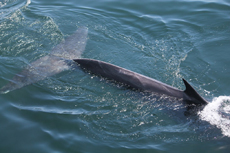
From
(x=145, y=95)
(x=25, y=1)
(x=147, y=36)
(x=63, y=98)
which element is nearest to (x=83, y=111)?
(x=63, y=98)

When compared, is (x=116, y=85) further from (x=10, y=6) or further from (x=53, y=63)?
(x=10, y=6)

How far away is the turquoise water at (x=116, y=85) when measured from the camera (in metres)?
7.10

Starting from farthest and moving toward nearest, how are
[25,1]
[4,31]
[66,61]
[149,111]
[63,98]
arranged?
[25,1]
[4,31]
[66,61]
[63,98]
[149,111]

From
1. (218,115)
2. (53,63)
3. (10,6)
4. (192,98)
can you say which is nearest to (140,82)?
(192,98)

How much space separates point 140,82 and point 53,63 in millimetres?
3720

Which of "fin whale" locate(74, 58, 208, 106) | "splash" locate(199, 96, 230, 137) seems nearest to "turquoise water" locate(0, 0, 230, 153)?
"splash" locate(199, 96, 230, 137)

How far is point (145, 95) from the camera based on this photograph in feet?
27.1

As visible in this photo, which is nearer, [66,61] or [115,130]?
[115,130]

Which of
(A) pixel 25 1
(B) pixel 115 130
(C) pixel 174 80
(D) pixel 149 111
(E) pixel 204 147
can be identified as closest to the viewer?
(E) pixel 204 147

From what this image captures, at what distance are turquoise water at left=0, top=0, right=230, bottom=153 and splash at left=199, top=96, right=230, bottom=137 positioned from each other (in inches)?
1.0

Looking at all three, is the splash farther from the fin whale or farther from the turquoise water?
the fin whale

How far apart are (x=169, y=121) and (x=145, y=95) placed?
3.58ft

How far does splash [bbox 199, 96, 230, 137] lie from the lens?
286 inches

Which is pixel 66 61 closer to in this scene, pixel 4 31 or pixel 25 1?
pixel 4 31
